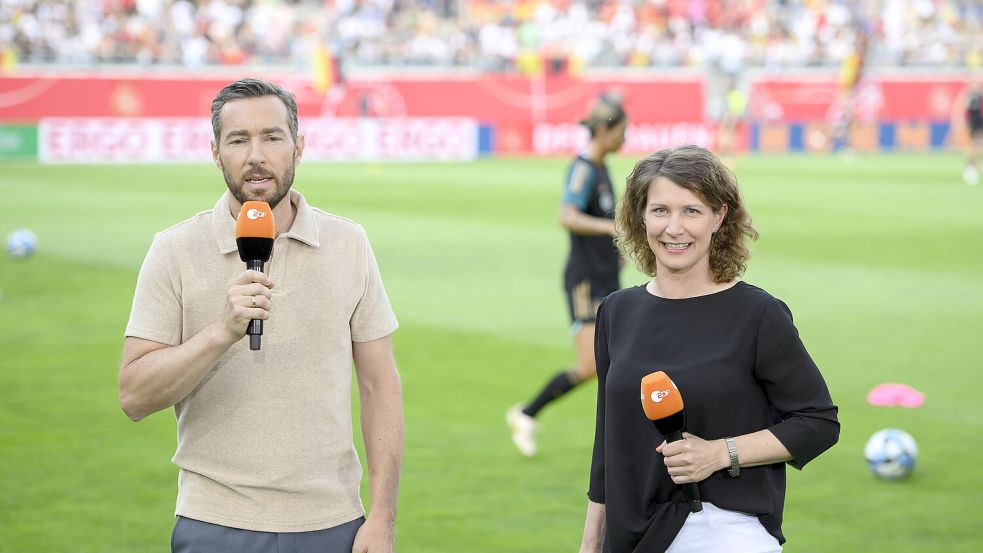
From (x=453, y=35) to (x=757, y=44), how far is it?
11.6 m

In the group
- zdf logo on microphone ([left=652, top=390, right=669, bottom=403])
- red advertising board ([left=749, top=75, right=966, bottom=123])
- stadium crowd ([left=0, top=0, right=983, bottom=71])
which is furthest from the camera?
red advertising board ([left=749, top=75, right=966, bottom=123])

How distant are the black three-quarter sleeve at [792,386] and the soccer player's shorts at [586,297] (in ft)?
16.9

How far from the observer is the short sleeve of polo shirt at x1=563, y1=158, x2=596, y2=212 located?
29.8ft

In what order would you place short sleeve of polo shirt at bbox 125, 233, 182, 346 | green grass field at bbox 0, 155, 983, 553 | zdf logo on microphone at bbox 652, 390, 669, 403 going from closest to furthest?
zdf logo on microphone at bbox 652, 390, 669, 403
short sleeve of polo shirt at bbox 125, 233, 182, 346
green grass field at bbox 0, 155, 983, 553

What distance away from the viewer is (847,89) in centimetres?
4591

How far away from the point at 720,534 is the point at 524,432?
546cm

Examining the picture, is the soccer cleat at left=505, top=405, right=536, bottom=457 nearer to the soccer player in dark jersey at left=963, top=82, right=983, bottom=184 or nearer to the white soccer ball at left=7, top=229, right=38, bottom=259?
the white soccer ball at left=7, top=229, right=38, bottom=259

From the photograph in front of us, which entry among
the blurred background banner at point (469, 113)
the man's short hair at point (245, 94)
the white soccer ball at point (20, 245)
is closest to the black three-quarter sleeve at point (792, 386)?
the man's short hair at point (245, 94)

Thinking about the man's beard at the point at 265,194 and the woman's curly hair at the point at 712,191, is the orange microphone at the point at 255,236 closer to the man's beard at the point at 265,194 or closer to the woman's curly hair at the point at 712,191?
the man's beard at the point at 265,194

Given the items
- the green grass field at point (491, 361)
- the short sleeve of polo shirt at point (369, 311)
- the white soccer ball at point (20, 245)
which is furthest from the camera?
the white soccer ball at point (20, 245)

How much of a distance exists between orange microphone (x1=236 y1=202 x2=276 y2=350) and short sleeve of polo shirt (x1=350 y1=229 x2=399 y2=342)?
40 cm

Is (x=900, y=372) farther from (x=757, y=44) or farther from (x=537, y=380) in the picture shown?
(x=757, y=44)

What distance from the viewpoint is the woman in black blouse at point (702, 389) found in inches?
149

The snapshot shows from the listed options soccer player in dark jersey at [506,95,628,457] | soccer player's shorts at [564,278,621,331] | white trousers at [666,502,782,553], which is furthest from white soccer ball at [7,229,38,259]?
white trousers at [666,502,782,553]
